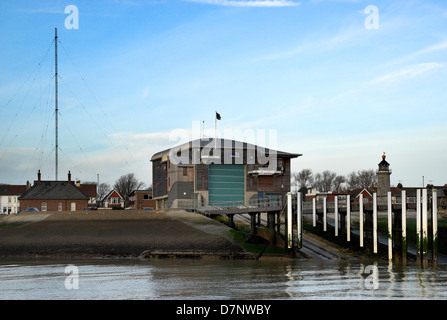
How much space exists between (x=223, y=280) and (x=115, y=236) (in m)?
21.4

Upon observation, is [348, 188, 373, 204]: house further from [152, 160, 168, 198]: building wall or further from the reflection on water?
[152, 160, 168, 198]: building wall

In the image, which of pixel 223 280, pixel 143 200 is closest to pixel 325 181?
pixel 143 200

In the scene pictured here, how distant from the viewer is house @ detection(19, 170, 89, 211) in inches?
3553

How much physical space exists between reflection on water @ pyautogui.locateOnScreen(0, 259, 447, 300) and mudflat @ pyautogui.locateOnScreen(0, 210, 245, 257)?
4351 millimetres

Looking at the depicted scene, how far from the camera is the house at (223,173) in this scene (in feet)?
224

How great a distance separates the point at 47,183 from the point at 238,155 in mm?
35571

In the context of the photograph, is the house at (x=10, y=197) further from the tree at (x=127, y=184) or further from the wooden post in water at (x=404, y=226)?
the wooden post in water at (x=404, y=226)

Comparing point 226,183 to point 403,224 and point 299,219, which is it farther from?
point 403,224

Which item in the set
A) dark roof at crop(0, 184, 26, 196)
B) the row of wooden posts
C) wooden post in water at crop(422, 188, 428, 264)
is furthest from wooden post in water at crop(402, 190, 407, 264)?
dark roof at crop(0, 184, 26, 196)

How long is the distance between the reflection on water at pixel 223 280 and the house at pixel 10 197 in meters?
99.7

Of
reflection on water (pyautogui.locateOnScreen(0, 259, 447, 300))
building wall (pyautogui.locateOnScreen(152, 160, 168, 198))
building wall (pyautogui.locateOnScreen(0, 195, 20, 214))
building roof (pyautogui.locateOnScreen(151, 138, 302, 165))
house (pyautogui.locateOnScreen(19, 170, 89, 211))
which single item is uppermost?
building roof (pyautogui.locateOnScreen(151, 138, 302, 165))

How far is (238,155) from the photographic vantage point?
69.7 metres

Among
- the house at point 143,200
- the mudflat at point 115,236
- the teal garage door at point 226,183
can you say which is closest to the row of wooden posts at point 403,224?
the mudflat at point 115,236
